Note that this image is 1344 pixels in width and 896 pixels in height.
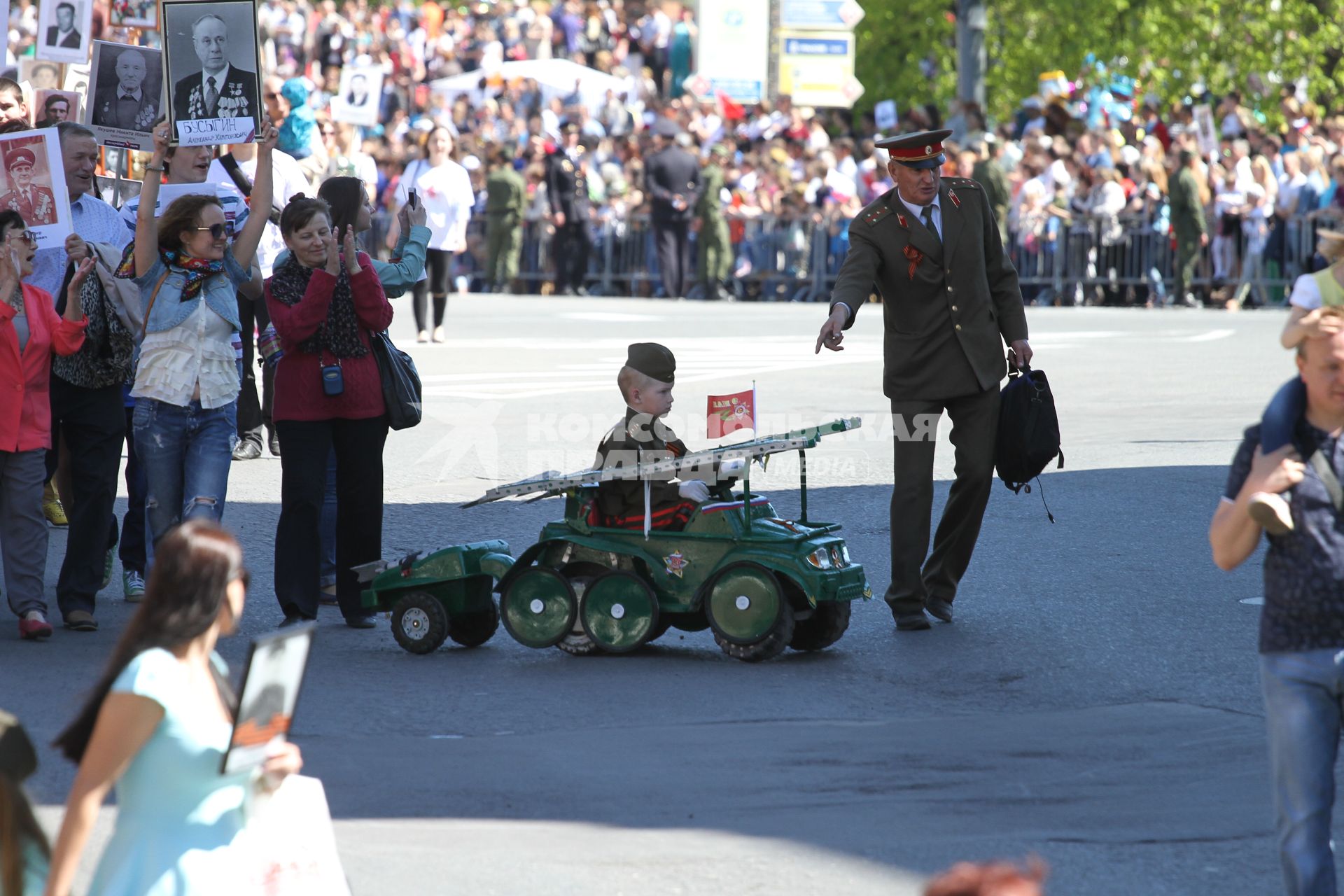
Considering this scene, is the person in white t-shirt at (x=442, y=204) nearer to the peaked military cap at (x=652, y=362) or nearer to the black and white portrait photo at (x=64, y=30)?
the black and white portrait photo at (x=64, y=30)

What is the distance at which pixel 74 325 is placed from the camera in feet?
26.9

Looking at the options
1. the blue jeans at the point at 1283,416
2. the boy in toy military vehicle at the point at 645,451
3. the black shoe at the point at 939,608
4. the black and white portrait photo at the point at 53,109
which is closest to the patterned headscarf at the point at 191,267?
the boy in toy military vehicle at the point at 645,451

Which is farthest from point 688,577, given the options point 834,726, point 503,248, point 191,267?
point 503,248

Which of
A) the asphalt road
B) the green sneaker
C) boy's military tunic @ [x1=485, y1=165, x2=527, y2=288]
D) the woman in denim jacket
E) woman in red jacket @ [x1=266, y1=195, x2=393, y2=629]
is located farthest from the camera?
boy's military tunic @ [x1=485, y1=165, x2=527, y2=288]

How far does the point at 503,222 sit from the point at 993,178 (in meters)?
7.70

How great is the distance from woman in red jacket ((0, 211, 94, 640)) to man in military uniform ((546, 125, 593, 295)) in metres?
22.5

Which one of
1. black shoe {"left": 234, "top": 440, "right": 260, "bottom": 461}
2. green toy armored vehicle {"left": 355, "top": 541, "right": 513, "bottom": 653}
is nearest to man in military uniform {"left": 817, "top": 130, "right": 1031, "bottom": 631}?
green toy armored vehicle {"left": 355, "top": 541, "right": 513, "bottom": 653}

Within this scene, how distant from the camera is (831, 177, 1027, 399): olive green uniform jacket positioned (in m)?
8.53

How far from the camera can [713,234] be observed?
28906 mm

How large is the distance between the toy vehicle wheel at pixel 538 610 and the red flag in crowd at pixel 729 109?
99.0ft

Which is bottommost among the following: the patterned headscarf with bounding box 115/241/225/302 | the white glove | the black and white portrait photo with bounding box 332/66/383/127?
the white glove

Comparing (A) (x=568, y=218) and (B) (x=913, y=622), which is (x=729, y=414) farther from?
(A) (x=568, y=218)

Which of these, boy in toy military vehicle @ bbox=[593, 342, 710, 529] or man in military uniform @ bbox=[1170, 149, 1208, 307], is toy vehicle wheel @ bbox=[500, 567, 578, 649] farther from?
man in military uniform @ bbox=[1170, 149, 1208, 307]

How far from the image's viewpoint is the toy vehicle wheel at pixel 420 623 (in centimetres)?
809
